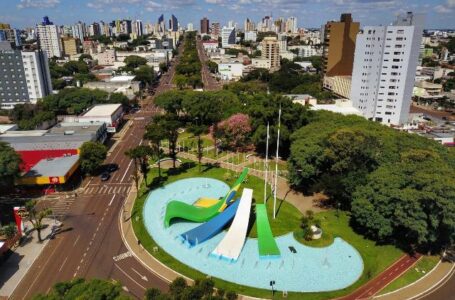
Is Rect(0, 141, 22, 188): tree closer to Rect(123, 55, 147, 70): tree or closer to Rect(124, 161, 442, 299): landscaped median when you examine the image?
Rect(124, 161, 442, 299): landscaped median

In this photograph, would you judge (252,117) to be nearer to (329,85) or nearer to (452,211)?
(452,211)

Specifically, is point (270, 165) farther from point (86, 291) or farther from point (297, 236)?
point (86, 291)

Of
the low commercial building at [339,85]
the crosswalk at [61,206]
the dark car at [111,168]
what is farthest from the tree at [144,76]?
the crosswalk at [61,206]

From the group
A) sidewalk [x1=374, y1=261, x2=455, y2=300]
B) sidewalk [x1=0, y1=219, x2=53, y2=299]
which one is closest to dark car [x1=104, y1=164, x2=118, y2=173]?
sidewalk [x1=0, y1=219, x2=53, y2=299]

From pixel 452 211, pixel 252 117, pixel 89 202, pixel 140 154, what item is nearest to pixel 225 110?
pixel 252 117

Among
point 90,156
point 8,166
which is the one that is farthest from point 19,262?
point 90,156
